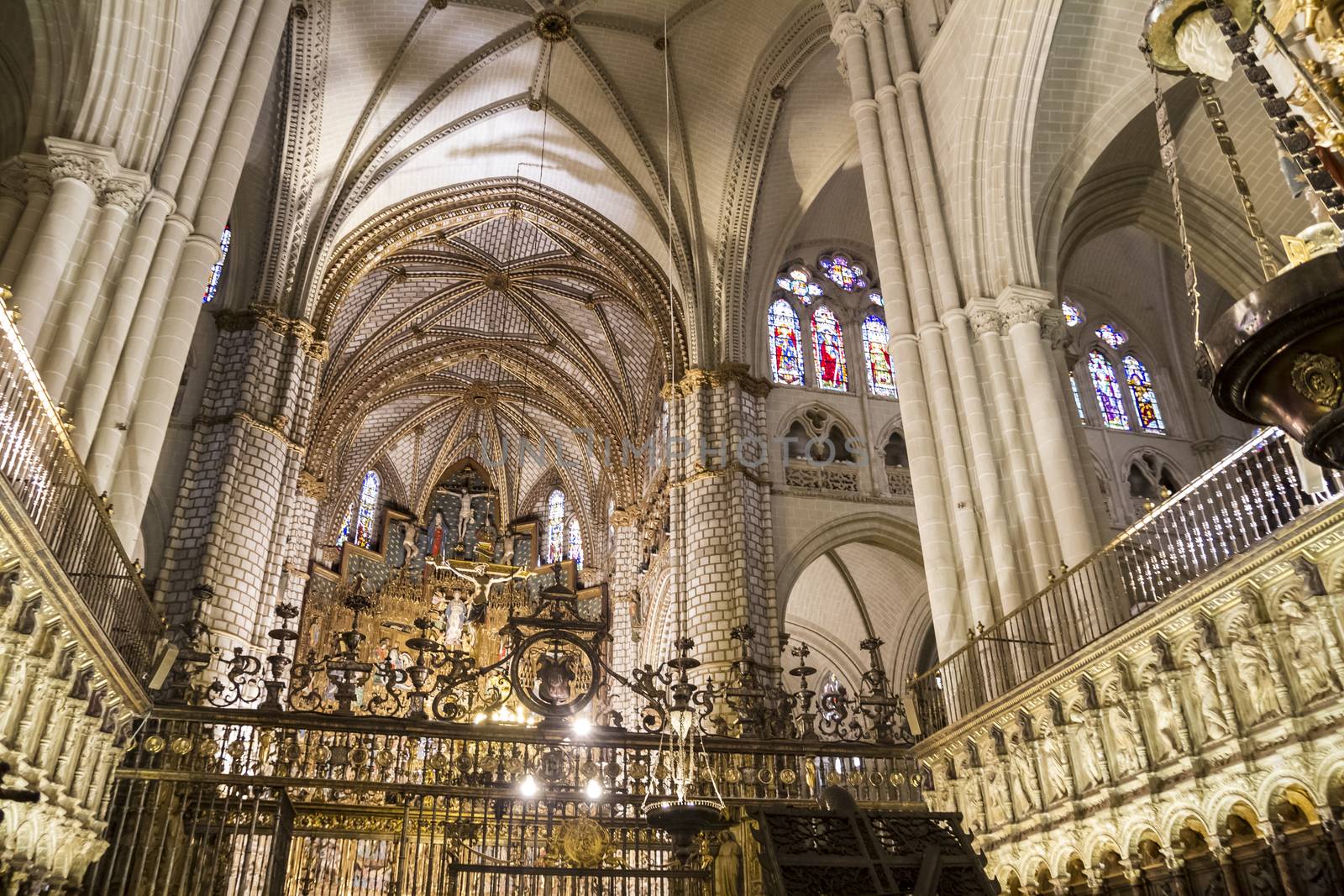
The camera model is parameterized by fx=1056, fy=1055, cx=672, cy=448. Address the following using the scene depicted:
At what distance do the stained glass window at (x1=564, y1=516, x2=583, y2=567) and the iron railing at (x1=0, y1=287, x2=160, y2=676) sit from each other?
897 inches

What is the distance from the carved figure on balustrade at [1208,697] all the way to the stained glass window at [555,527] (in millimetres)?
25907

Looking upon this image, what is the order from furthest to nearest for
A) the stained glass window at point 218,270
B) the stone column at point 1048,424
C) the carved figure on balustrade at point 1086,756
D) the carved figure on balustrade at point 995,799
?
the stained glass window at point 218,270 < the stone column at point 1048,424 < the carved figure on balustrade at point 995,799 < the carved figure on balustrade at point 1086,756

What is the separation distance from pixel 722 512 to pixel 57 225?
38.0 ft

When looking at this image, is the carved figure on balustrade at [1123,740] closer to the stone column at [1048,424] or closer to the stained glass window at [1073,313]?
the stone column at [1048,424]

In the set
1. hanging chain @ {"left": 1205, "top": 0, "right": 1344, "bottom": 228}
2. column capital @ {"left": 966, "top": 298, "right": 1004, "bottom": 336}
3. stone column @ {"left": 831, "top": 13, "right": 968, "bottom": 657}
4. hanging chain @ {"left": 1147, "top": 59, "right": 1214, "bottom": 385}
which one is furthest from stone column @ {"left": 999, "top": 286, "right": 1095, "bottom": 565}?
hanging chain @ {"left": 1205, "top": 0, "right": 1344, "bottom": 228}

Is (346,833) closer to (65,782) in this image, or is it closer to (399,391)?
(65,782)

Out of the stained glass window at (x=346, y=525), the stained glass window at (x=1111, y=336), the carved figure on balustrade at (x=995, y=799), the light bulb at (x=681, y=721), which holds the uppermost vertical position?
the stained glass window at (x=346, y=525)

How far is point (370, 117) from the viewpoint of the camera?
20219 millimetres

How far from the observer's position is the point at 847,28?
1484 cm

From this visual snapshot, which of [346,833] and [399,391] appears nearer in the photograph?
[346,833]

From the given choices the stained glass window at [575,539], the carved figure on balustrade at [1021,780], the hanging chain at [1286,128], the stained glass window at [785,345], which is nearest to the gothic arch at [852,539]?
the stained glass window at [785,345]

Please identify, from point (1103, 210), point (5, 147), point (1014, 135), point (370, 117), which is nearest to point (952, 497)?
point (1014, 135)

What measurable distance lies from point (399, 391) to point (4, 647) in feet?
78.4

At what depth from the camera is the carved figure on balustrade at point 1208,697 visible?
22.5ft
